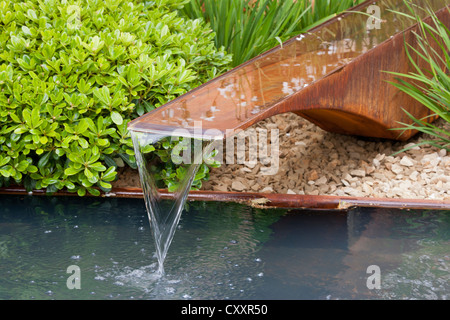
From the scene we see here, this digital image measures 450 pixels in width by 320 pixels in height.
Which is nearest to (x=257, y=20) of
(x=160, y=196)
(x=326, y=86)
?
(x=326, y=86)

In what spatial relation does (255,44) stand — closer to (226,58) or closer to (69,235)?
(226,58)

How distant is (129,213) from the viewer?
355 centimetres

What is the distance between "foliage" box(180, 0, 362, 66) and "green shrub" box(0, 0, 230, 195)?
22.4 inches

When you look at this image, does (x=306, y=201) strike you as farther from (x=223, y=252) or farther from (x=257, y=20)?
(x=257, y=20)

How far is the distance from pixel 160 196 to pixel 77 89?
1.08m

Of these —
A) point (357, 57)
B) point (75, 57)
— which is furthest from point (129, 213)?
point (357, 57)

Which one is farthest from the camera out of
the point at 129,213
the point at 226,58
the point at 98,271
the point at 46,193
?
the point at 226,58

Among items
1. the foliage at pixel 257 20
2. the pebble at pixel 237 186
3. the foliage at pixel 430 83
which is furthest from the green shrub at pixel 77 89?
the foliage at pixel 430 83

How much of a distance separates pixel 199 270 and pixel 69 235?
86 centimetres

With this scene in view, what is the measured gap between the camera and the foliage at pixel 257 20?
4.52m

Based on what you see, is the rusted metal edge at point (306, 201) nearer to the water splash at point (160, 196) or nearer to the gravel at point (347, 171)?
the gravel at point (347, 171)

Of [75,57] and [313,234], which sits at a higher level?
[75,57]

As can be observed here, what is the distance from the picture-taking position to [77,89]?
12.4ft

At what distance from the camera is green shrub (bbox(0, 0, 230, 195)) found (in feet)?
11.8
